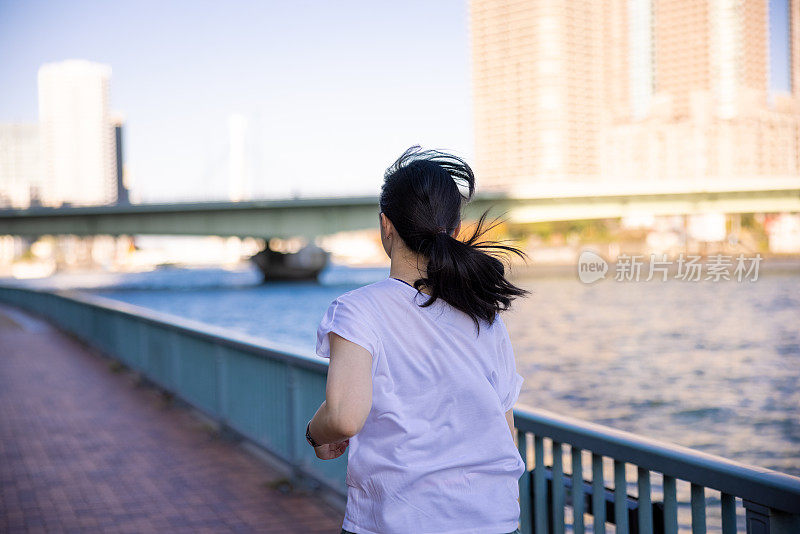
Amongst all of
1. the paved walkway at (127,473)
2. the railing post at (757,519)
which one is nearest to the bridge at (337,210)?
the paved walkway at (127,473)

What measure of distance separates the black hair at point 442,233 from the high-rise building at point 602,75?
147m

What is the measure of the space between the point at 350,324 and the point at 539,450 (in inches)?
73.1

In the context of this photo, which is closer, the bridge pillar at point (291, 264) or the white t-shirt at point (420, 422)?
the white t-shirt at point (420, 422)

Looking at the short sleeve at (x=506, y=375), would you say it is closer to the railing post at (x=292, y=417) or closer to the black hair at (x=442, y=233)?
the black hair at (x=442, y=233)

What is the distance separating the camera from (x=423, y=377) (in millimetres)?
1772

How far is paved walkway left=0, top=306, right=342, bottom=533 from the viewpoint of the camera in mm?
5223

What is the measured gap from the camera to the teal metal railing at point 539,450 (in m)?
2.36

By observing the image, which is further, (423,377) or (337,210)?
(337,210)

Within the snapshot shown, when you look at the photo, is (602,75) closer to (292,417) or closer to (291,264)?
(291,264)

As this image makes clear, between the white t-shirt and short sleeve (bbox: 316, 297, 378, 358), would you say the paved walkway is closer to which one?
the white t-shirt

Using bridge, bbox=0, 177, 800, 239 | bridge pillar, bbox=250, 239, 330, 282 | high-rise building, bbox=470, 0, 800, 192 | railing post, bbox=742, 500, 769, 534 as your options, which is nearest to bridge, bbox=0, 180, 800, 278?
bridge, bbox=0, 177, 800, 239

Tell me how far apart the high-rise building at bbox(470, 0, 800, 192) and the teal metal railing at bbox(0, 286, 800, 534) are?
140723mm

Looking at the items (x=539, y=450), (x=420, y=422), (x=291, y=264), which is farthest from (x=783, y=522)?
(x=291, y=264)

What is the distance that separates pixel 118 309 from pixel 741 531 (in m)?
9.19
